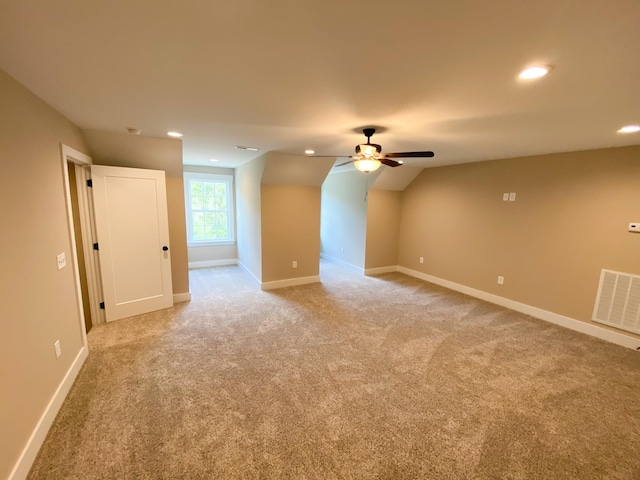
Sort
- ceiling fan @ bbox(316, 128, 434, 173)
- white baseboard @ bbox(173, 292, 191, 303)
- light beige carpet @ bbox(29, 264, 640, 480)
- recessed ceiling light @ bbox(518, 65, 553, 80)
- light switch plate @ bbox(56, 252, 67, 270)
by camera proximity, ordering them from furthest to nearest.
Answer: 1. white baseboard @ bbox(173, 292, 191, 303)
2. ceiling fan @ bbox(316, 128, 434, 173)
3. light switch plate @ bbox(56, 252, 67, 270)
4. light beige carpet @ bbox(29, 264, 640, 480)
5. recessed ceiling light @ bbox(518, 65, 553, 80)

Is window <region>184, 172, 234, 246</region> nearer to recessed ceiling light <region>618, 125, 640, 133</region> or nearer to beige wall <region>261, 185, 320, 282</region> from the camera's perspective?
beige wall <region>261, 185, 320, 282</region>

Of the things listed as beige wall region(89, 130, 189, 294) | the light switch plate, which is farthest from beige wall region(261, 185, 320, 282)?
the light switch plate

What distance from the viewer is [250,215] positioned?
5.37 m

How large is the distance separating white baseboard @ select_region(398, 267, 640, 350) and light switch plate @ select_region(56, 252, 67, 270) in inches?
221

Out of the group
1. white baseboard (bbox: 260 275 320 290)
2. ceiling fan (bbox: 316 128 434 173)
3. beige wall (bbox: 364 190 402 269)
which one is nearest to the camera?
ceiling fan (bbox: 316 128 434 173)

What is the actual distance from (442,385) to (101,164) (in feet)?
15.5

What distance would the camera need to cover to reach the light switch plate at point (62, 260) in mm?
2280

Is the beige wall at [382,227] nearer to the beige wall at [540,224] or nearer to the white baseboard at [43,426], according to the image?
the beige wall at [540,224]

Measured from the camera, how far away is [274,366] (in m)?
2.65

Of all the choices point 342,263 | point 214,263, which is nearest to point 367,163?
point 342,263

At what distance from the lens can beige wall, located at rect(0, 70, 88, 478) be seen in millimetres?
1560

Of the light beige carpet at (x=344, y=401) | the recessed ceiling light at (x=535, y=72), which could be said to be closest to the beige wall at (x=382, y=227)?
the light beige carpet at (x=344, y=401)

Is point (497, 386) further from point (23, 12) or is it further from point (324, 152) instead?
point (23, 12)

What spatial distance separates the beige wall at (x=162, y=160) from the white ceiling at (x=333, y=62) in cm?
63
